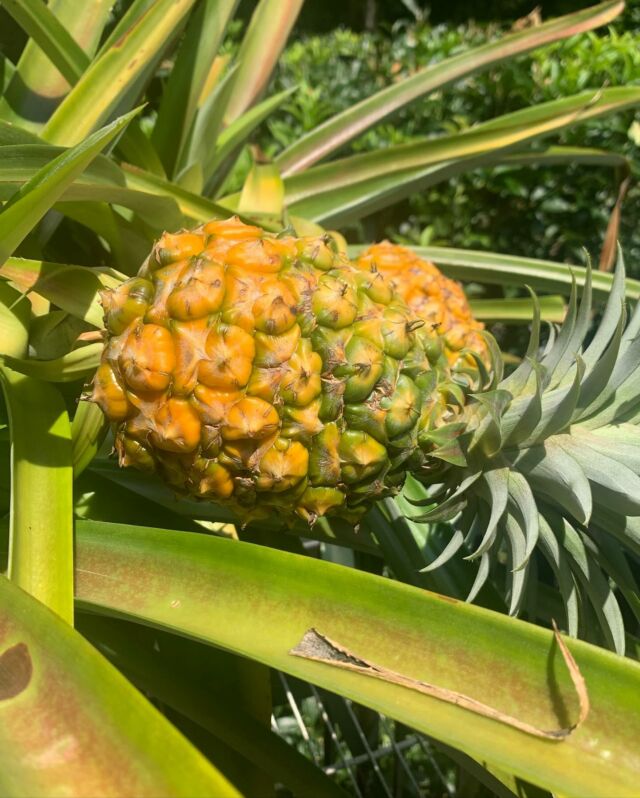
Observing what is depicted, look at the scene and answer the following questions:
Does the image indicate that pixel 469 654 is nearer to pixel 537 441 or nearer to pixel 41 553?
pixel 537 441

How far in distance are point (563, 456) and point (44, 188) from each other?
58 cm

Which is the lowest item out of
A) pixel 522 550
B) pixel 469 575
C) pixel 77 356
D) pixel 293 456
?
pixel 469 575

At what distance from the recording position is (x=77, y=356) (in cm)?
81

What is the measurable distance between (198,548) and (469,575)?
1.46 ft

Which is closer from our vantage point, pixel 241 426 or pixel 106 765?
pixel 106 765

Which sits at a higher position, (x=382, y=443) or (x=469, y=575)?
(x=382, y=443)

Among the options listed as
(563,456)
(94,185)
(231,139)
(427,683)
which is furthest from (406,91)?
(427,683)

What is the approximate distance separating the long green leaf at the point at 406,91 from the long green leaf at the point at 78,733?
1.11 m

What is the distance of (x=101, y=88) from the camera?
0.98m

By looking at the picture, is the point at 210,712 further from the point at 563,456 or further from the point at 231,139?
the point at 231,139

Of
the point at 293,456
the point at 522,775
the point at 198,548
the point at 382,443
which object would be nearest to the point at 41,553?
the point at 198,548

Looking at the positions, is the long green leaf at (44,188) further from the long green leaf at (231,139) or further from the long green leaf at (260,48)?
the long green leaf at (260,48)

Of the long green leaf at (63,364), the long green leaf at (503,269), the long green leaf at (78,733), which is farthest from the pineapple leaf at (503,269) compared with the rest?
the long green leaf at (78,733)

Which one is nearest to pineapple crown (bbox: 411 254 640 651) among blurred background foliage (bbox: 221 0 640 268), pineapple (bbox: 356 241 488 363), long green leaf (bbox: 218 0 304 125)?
pineapple (bbox: 356 241 488 363)
